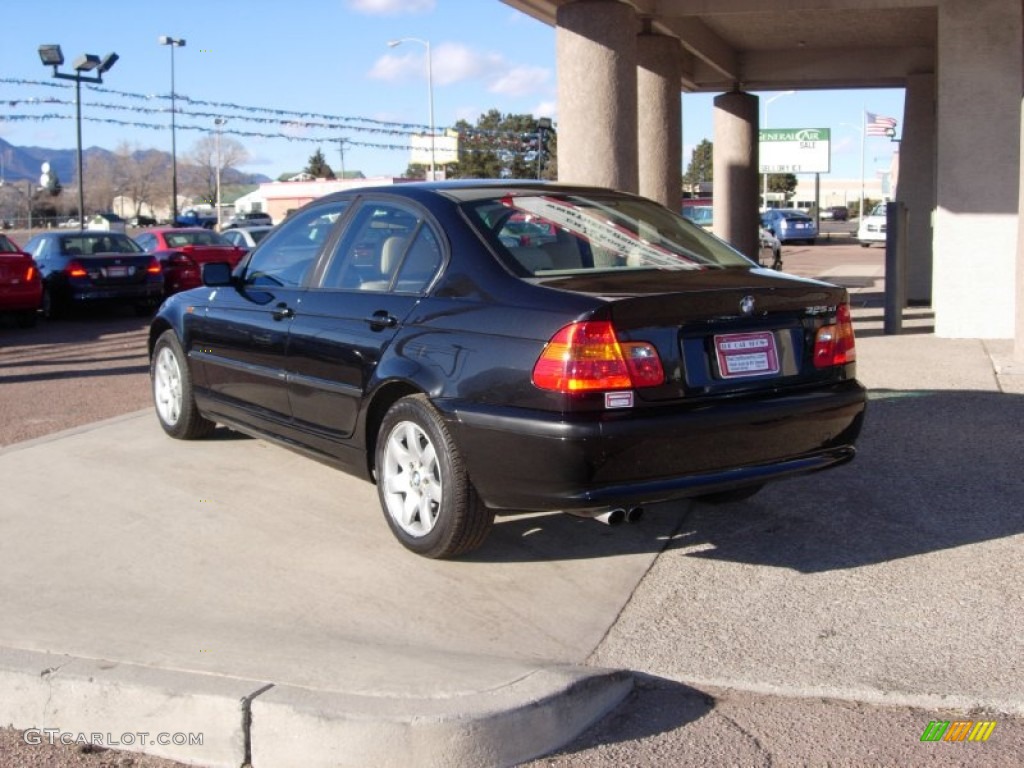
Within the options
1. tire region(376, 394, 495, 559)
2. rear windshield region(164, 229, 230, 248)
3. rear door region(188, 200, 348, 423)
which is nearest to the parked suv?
rear windshield region(164, 229, 230, 248)

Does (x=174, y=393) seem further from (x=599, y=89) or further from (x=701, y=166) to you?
(x=701, y=166)

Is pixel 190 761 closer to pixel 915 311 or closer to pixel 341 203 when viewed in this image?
pixel 341 203

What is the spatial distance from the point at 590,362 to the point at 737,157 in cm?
1740

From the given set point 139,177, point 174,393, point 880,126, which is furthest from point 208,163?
point 174,393

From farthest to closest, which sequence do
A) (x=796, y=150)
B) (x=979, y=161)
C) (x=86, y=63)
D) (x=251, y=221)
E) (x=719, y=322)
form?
(x=796, y=150)
(x=251, y=221)
(x=86, y=63)
(x=979, y=161)
(x=719, y=322)

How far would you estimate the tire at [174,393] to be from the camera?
7523 mm

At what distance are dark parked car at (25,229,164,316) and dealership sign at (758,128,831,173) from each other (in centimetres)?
5524

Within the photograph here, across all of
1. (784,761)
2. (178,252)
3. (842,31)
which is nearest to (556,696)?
(784,761)

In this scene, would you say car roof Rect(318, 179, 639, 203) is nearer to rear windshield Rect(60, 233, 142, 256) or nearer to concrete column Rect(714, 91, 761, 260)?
rear windshield Rect(60, 233, 142, 256)

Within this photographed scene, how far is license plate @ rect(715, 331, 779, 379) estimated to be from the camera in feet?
15.9

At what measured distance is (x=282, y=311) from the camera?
6.27 meters

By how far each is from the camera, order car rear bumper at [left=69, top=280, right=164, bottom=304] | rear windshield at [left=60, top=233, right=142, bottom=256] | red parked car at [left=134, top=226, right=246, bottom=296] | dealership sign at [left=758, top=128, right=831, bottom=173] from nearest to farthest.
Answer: car rear bumper at [left=69, top=280, right=164, bottom=304]
rear windshield at [left=60, top=233, right=142, bottom=256]
red parked car at [left=134, top=226, right=246, bottom=296]
dealership sign at [left=758, top=128, right=831, bottom=173]

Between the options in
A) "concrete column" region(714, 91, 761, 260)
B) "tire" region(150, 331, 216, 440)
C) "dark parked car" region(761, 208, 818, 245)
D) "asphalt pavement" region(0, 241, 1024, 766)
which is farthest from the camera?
"dark parked car" region(761, 208, 818, 245)

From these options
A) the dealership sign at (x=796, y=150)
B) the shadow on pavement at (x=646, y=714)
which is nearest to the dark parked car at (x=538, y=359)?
the shadow on pavement at (x=646, y=714)
